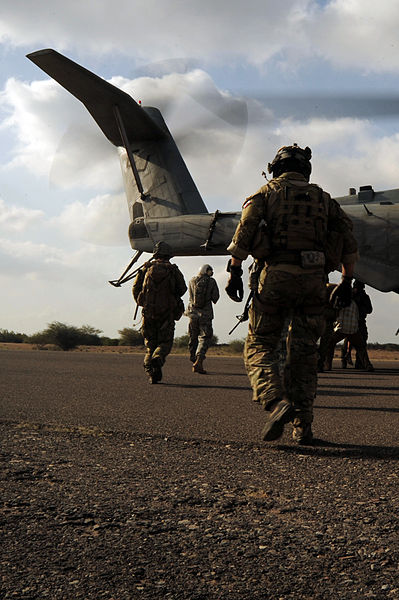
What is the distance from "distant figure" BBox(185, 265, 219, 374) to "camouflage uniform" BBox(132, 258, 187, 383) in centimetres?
196

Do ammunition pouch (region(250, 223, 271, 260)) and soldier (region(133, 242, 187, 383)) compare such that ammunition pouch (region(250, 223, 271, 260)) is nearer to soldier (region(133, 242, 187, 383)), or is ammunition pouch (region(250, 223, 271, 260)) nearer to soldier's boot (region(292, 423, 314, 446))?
soldier's boot (region(292, 423, 314, 446))

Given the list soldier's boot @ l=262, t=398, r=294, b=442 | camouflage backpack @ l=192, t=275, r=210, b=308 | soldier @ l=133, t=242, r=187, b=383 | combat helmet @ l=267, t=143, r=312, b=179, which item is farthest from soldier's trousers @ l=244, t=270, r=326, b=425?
camouflage backpack @ l=192, t=275, r=210, b=308

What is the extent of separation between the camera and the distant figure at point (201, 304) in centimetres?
1066

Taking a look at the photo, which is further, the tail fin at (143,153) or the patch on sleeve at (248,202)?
the tail fin at (143,153)

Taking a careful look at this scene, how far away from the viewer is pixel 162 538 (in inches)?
80.9

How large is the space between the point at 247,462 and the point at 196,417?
66.8 inches

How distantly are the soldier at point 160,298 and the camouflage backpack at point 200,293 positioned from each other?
2086mm

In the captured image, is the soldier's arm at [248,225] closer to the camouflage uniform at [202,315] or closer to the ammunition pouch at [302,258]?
the ammunition pouch at [302,258]

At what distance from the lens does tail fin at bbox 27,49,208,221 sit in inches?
555

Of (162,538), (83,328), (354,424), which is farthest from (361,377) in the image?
(83,328)

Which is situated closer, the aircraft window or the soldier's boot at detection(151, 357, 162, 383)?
the soldier's boot at detection(151, 357, 162, 383)

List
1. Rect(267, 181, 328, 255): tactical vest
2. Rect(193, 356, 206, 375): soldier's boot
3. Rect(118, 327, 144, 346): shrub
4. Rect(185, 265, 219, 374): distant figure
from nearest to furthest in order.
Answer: Rect(267, 181, 328, 255): tactical vest → Rect(193, 356, 206, 375): soldier's boot → Rect(185, 265, 219, 374): distant figure → Rect(118, 327, 144, 346): shrub

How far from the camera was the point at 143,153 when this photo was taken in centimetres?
1568

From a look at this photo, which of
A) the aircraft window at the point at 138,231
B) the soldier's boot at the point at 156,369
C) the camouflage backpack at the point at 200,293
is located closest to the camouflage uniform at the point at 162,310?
the soldier's boot at the point at 156,369
